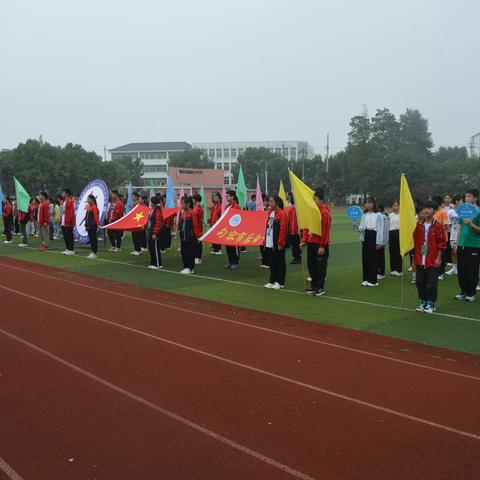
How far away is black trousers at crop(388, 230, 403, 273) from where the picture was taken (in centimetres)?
1242

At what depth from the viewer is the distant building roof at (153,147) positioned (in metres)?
120

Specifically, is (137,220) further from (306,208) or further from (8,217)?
(8,217)

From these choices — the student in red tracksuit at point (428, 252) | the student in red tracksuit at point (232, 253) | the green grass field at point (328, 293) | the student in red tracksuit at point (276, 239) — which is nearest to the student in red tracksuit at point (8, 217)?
the green grass field at point (328, 293)

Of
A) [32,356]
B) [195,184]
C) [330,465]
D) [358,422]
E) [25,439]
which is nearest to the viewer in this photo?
[330,465]

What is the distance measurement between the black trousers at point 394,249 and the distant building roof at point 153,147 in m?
109

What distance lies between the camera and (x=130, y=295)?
10.1 m

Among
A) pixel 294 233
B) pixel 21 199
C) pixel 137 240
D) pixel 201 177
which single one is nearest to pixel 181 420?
pixel 294 233

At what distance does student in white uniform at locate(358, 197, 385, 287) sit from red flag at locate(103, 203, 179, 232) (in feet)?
19.7

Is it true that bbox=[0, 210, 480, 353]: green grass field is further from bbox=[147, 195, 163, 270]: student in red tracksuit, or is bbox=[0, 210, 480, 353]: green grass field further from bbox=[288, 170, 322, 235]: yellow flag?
bbox=[288, 170, 322, 235]: yellow flag

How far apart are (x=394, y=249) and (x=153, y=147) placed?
370 ft

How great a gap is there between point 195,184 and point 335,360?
65840mm

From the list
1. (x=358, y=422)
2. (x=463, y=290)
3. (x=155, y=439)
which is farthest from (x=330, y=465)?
(x=463, y=290)

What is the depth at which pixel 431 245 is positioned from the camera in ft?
26.9

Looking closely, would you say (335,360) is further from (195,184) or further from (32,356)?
(195,184)
